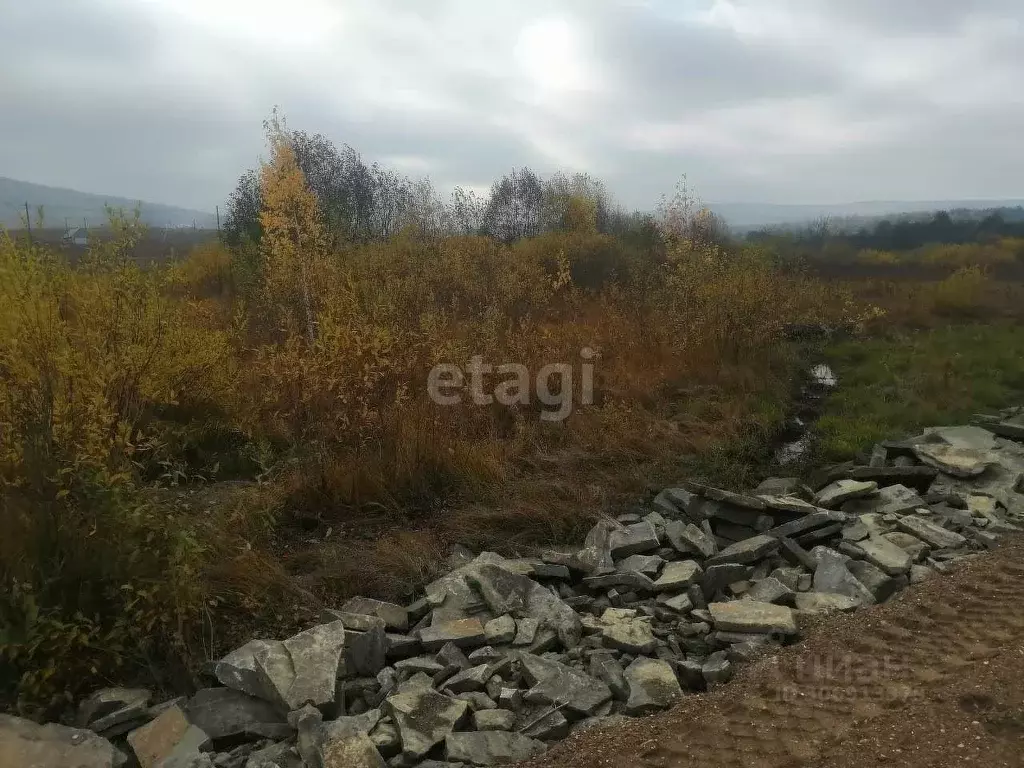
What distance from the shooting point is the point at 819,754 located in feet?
8.30

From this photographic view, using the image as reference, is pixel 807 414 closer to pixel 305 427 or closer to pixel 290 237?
pixel 305 427

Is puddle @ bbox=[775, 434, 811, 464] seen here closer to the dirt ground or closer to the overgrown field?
the overgrown field

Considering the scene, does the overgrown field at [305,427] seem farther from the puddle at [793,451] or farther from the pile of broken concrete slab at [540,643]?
the pile of broken concrete slab at [540,643]

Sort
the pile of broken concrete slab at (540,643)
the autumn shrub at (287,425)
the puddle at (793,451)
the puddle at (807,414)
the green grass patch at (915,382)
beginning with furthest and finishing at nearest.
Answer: the green grass patch at (915,382) → the puddle at (807,414) → the puddle at (793,451) → the autumn shrub at (287,425) → the pile of broken concrete slab at (540,643)

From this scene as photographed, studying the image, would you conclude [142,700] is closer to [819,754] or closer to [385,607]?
[385,607]

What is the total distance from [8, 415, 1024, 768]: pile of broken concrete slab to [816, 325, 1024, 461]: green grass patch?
2.11 meters

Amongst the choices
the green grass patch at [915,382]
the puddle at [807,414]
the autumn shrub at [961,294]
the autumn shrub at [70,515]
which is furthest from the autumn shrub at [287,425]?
the autumn shrub at [961,294]

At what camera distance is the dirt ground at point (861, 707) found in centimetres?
254

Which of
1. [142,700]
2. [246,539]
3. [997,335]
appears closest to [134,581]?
[142,700]

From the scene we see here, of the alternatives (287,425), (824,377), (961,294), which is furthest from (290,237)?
(961,294)

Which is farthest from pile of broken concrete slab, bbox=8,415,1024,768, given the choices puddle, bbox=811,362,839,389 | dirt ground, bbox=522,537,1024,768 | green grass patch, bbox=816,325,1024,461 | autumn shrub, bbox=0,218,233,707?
puddle, bbox=811,362,839,389

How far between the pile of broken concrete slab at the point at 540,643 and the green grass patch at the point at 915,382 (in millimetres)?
2114

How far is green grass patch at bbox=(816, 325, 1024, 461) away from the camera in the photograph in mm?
7398

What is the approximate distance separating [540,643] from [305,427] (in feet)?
11.1
